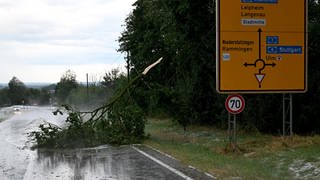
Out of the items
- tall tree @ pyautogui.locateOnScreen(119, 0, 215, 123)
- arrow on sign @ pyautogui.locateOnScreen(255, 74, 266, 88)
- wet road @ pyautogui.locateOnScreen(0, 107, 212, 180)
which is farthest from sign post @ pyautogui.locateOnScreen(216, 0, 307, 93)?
tall tree @ pyautogui.locateOnScreen(119, 0, 215, 123)

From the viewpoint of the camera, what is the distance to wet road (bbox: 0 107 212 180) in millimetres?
13203

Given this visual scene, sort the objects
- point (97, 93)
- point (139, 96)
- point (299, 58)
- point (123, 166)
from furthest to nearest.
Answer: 1. point (97, 93)
2. point (139, 96)
3. point (299, 58)
4. point (123, 166)

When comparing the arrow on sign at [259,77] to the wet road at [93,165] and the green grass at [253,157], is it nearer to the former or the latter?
the green grass at [253,157]

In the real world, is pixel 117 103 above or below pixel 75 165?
above

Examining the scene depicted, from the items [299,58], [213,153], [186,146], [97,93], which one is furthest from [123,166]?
[97,93]

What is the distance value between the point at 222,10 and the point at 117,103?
8.06 m

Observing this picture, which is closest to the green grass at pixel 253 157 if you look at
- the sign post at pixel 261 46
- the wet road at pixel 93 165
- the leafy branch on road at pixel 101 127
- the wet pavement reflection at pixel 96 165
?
the wet road at pixel 93 165

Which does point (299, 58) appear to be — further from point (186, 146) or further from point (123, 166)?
point (123, 166)

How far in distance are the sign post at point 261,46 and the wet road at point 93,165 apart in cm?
370

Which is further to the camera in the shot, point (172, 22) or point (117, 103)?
point (172, 22)

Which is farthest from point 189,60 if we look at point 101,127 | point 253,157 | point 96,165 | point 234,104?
point 96,165

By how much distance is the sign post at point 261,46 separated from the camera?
18.2 m

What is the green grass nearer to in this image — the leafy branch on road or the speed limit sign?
the leafy branch on road

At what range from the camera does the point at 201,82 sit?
1173 inches
